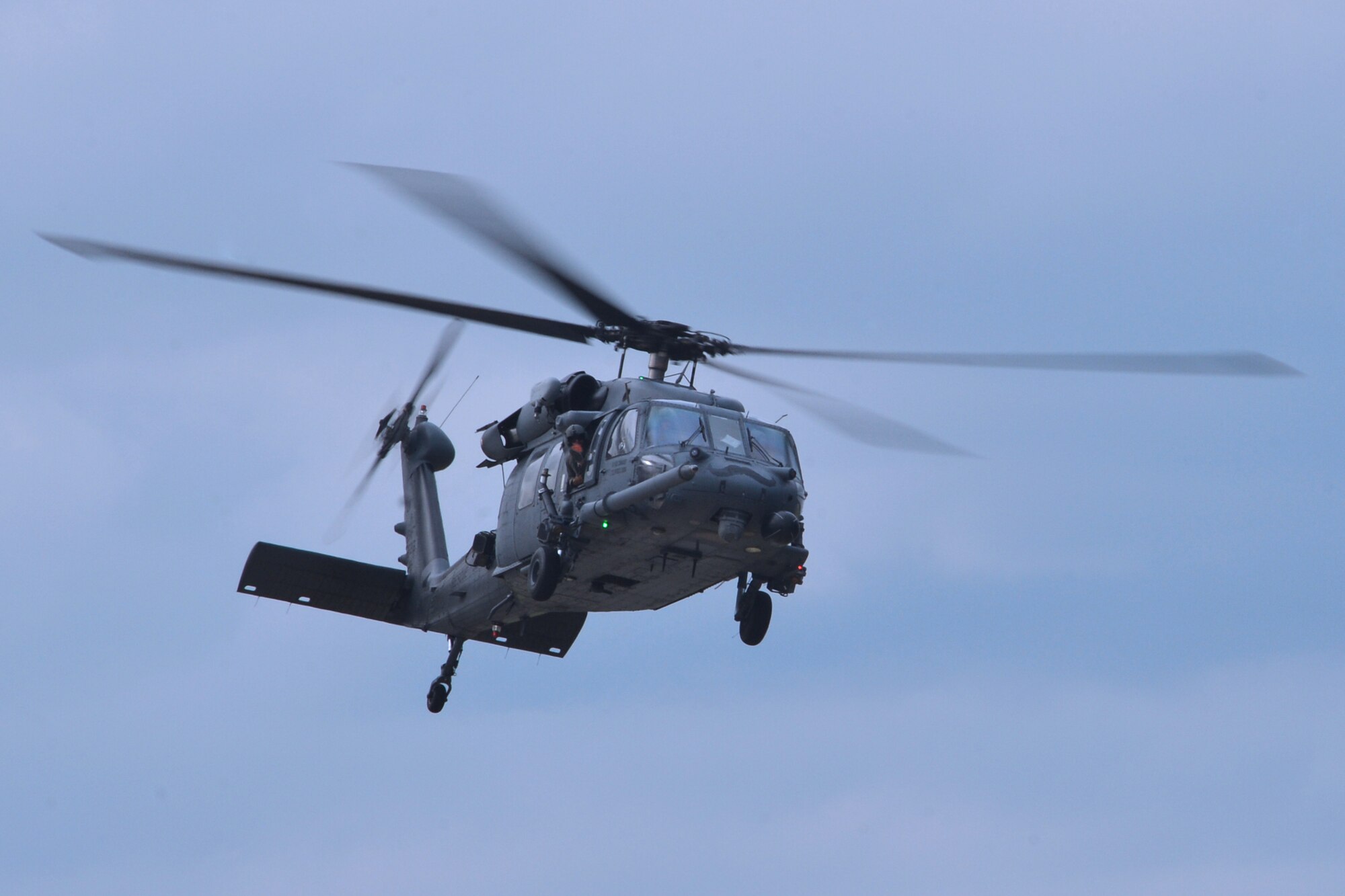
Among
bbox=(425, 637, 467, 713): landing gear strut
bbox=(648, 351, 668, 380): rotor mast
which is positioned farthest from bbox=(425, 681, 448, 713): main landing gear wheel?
bbox=(648, 351, 668, 380): rotor mast

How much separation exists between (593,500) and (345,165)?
24.0 ft

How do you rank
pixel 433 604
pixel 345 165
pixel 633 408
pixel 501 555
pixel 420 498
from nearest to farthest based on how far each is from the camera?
pixel 345 165 < pixel 633 408 < pixel 501 555 < pixel 433 604 < pixel 420 498

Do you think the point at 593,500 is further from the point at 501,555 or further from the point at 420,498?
the point at 420,498

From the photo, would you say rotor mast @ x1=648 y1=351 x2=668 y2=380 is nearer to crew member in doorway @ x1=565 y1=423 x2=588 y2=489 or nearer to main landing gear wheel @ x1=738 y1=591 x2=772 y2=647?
crew member in doorway @ x1=565 y1=423 x2=588 y2=489

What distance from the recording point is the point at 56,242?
19562 mm

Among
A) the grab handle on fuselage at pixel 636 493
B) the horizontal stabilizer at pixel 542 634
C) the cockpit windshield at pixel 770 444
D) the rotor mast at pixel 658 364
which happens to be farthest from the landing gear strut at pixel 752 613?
the horizontal stabilizer at pixel 542 634

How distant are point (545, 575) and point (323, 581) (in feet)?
21.2

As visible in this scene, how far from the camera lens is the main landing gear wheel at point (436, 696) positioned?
29.2 metres

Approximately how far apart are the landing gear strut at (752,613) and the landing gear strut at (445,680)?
6.04 metres

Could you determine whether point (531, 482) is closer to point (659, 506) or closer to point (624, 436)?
point (624, 436)

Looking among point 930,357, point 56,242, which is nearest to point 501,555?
point 930,357

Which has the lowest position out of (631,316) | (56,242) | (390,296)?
(56,242)

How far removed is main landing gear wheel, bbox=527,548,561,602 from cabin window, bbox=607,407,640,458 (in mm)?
1662

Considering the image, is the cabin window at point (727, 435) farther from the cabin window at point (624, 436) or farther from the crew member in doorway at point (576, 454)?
the crew member in doorway at point (576, 454)
